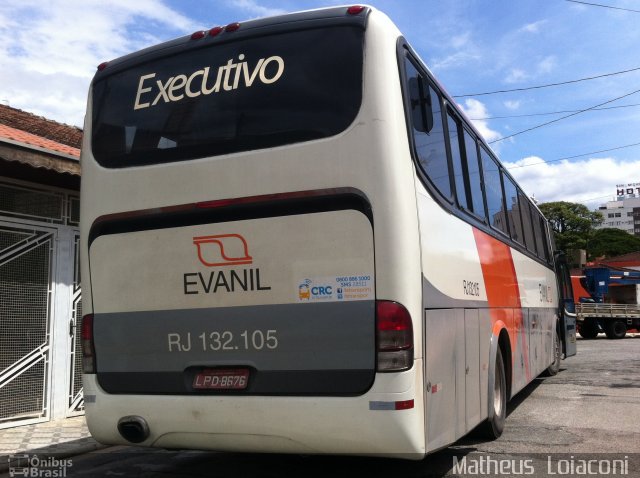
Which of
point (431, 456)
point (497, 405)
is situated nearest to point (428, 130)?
point (431, 456)

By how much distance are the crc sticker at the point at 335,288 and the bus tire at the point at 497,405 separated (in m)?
2.84

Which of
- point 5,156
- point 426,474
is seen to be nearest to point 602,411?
point 426,474

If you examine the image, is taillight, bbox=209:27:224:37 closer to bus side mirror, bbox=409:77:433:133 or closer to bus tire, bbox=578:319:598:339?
bus side mirror, bbox=409:77:433:133

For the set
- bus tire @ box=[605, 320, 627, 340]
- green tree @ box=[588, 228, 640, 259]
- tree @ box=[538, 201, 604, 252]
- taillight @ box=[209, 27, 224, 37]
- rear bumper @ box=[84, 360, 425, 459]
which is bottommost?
bus tire @ box=[605, 320, 627, 340]

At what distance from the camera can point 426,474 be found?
5.47 m

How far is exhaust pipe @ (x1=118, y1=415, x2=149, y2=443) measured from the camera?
454 cm

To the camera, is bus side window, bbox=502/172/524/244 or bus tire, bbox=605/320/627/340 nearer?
bus side window, bbox=502/172/524/244

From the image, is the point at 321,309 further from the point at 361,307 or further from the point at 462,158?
the point at 462,158

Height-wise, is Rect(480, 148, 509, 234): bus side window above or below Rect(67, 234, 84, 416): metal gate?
above

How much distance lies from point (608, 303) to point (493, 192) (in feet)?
86.5

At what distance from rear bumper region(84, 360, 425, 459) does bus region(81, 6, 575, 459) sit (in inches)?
0.4

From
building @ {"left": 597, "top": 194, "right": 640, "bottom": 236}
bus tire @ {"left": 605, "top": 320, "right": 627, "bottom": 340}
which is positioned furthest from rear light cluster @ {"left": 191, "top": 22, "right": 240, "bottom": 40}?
Result: building @ {"left": 597, "top": 194, "right": 640, "bottom": 236}

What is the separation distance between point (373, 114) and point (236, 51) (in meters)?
1.29

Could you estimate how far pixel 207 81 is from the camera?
479 centimetres
